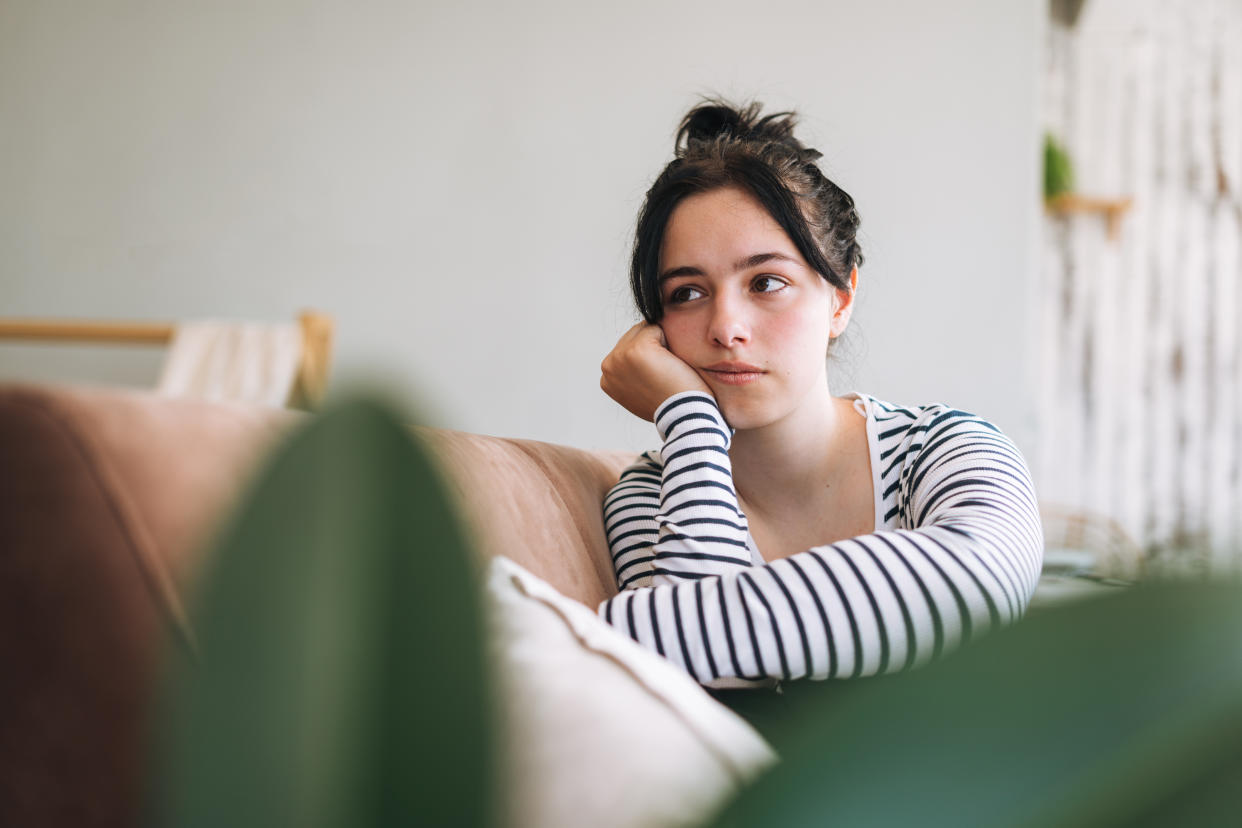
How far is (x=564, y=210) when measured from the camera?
8.50ft

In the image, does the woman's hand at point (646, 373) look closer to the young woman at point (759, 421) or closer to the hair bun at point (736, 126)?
the young woman at point (759, 421)

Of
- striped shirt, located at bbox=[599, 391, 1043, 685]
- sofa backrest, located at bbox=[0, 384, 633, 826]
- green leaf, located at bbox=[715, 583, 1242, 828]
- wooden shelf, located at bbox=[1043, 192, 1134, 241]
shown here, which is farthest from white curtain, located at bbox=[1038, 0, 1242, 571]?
green leaf, located at bbox=[715, 583, 1242, 828]

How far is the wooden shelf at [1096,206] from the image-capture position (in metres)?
3.78

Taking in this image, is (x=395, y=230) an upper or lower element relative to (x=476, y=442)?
upper

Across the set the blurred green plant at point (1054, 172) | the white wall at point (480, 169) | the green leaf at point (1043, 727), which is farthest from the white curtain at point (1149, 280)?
the green leaf at point (1043, 727)

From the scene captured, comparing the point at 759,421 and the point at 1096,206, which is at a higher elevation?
the point at 1096,206

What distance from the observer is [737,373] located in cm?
102

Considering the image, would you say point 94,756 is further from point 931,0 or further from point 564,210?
point 931,0

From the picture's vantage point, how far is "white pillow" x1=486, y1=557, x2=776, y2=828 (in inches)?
12.7

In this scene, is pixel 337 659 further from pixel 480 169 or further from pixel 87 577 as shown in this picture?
pixel 480 169

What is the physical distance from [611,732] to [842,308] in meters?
0.95

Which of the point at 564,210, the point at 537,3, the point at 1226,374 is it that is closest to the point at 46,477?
the point at 564,210

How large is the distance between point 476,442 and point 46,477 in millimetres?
561

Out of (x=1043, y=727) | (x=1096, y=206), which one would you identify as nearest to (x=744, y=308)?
(x=1043, y=727)
